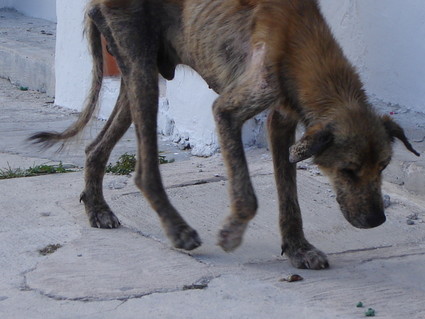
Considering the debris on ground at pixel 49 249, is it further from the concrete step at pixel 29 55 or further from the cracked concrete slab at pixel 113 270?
the concrete step at pixel 29 55

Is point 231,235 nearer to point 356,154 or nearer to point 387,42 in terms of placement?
point 356,154

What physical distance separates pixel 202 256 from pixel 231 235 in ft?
1.56

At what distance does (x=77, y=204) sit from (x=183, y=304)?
1.96 meters

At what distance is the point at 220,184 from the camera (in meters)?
6.80

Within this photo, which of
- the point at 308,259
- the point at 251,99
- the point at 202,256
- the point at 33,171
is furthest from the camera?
the point at 33,171

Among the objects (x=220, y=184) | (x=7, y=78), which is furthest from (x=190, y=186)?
(x=7, y=78)

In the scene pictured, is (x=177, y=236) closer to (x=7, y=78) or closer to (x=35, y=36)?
(x=7, y=78)

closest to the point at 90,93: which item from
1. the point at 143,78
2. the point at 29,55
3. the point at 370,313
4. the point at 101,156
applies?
the point at 101,156

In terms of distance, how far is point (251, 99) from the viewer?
5.10 m

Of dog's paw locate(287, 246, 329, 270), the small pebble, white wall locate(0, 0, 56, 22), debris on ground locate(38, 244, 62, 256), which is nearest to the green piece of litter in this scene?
dog's paw locate(287, 246, 329, 270)

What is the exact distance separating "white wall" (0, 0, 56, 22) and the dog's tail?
21.3 feet

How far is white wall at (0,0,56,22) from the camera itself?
41.8 ft

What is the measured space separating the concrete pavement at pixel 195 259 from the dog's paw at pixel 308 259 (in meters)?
0.05

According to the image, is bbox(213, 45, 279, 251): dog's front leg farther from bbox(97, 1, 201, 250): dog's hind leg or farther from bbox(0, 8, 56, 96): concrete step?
bbox(0, 8, 56, 96): concrete step
